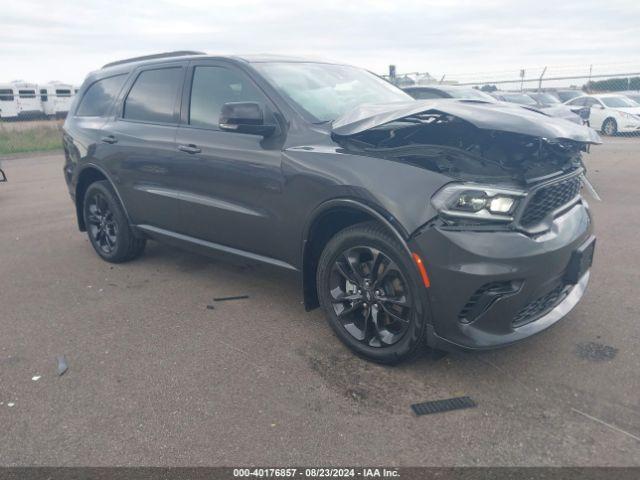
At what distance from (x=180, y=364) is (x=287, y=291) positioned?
4.46 ft

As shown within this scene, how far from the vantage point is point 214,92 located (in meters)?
4.21

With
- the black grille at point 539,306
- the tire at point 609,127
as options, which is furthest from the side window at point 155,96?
the tire at point 609,127

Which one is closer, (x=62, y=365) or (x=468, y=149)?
(x=468, y=149)

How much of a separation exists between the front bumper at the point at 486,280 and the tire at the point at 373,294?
0.12 m

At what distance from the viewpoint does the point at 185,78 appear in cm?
443

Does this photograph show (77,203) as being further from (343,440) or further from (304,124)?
(343,440)

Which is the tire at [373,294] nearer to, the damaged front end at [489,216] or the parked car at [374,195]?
the parked car at [374,195]

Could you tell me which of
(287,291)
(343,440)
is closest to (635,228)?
(287,291)

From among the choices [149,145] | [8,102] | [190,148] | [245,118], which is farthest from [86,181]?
[8,102]

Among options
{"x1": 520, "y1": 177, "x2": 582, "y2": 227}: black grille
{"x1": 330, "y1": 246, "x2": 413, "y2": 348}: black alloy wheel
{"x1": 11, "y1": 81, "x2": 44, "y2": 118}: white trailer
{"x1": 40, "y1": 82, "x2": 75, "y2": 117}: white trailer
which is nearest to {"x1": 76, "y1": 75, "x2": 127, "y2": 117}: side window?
{"x1": 330, "y1": 246, "x2": 413, "y2": 348}: black alloy wheel

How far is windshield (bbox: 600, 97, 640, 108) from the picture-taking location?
17.7 m

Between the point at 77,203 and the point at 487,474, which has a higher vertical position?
the point at 77,203

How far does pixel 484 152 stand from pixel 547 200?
0.47 metres

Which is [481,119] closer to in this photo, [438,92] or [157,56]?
[157,56]
